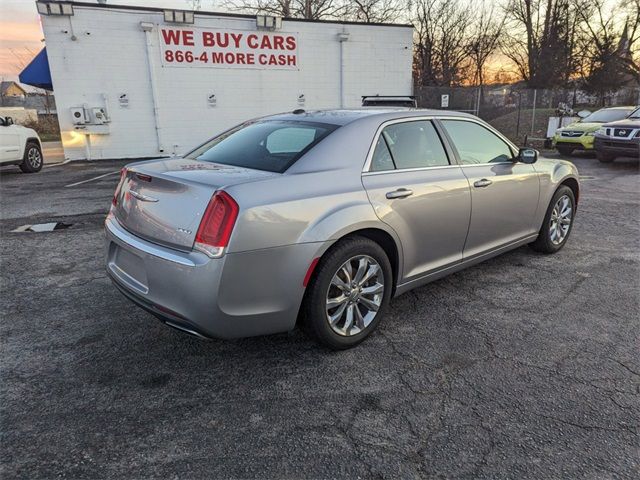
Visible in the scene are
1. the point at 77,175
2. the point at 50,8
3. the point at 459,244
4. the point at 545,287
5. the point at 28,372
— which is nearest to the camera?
the point at 28,372

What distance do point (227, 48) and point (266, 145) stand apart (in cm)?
1327

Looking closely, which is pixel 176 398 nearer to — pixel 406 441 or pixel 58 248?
pixel 406 441

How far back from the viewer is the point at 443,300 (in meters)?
3.84

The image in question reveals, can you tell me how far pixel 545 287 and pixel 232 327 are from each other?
9.72 feet

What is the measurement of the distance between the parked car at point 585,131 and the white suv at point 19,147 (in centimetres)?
1497

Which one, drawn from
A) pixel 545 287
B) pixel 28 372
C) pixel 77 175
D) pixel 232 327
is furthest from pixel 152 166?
pixel 77 175

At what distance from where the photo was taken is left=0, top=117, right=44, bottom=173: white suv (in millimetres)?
10648

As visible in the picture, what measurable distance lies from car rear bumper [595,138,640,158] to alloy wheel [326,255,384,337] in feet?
35.5

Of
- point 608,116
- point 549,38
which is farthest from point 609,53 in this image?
point 608,116

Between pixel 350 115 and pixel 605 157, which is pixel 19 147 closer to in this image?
pixel 350 115

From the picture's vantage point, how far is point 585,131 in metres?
13.2

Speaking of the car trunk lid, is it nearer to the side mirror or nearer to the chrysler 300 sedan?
the chrysler 300 sedan

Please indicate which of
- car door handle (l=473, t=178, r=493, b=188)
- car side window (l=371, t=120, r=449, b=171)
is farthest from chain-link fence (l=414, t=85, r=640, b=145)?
car side window (l=371, t=120, r=449, b=171)

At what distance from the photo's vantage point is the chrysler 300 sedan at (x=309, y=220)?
247 cm
